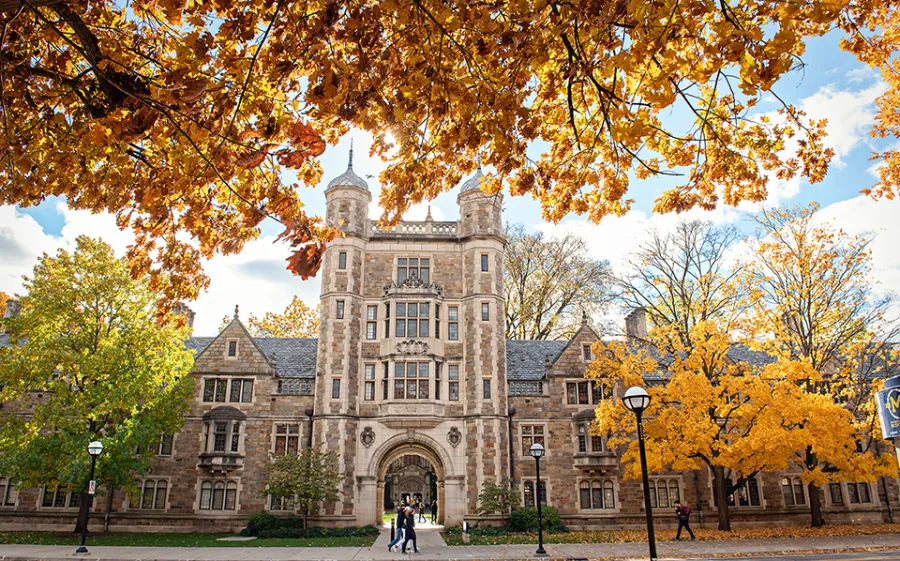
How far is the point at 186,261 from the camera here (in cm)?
724

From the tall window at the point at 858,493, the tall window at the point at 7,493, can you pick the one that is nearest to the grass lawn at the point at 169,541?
the tall window at the point at 7,493

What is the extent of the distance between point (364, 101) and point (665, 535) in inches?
839

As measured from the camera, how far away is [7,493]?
2492 cm

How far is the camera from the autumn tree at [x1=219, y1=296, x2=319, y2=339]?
135 ft

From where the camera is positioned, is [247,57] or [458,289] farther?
[458,289]

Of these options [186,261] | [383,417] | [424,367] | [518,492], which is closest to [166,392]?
[383,417]

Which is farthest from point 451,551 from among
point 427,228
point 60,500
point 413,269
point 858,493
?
point 858,493

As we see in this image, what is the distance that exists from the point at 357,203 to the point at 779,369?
60.3 feet

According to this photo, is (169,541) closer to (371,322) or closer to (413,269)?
(371,322)

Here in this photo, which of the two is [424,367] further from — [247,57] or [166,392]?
[247,57]

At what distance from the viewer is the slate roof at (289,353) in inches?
1033

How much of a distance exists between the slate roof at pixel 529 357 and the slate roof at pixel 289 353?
906 cm

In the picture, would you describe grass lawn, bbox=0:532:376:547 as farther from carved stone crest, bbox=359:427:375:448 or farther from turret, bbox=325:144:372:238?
turret, bbox=325:144:372:238

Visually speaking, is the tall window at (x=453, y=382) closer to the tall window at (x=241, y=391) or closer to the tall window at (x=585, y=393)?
the tall window at (x=585, y=393)
